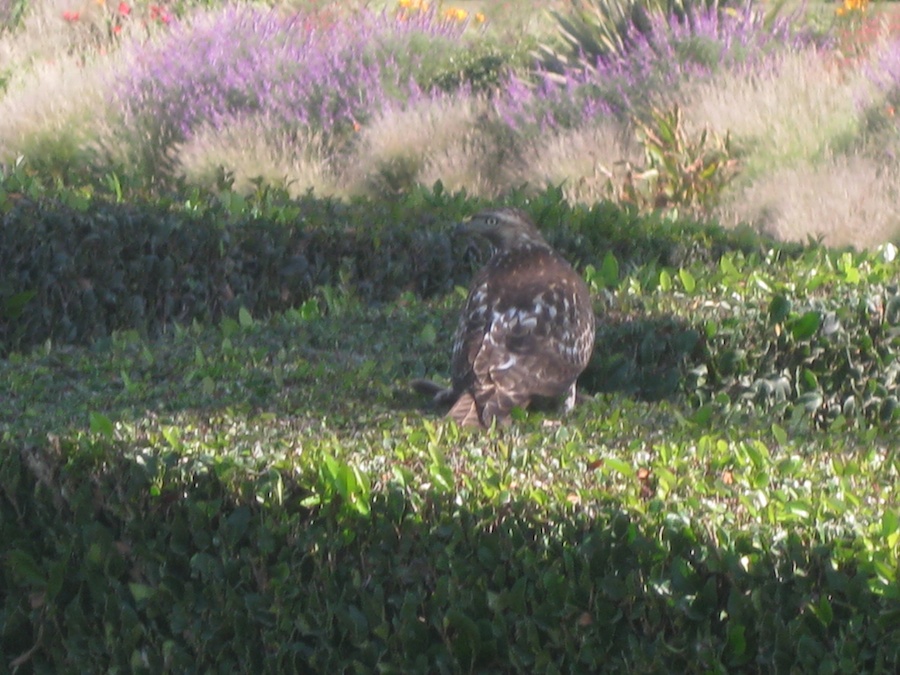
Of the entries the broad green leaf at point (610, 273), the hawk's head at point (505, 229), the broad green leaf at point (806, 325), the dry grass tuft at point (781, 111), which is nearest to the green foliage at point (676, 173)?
the dry grass tuft at point (781, 111)

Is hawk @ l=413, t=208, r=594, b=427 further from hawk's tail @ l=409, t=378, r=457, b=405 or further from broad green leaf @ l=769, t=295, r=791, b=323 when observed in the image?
broad green leaf @ l=769, t=295, r=791, b=323

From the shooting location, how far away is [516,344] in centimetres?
491

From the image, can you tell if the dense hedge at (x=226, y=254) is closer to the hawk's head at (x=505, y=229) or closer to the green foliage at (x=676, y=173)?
the hawk's head at (x=505, y=229)

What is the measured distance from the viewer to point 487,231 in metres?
5.80

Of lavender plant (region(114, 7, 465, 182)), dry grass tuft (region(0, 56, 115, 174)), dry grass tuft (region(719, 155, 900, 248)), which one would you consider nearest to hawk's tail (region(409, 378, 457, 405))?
dry grass tuft (region(719, 155, 900, 248))

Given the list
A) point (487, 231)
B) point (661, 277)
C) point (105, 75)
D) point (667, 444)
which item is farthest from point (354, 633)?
point (105, 75)

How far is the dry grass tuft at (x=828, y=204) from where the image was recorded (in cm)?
1070

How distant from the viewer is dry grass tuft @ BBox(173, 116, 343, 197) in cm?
1244

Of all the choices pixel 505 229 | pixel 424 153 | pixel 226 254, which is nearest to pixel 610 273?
pixel 505 229

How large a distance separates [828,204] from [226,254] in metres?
5.24

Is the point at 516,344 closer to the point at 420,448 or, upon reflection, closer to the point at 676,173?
the point at 420,448

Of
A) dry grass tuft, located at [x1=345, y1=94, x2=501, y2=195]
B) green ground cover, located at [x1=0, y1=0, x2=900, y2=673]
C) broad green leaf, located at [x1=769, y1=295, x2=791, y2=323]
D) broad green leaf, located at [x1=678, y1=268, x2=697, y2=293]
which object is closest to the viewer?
green ground cover, located at [x1=0, y1=0, x2=900, y2=673]

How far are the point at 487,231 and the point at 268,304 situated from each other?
8.07 ft

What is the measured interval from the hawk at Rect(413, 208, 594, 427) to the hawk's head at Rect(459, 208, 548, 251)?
31 centimetres
